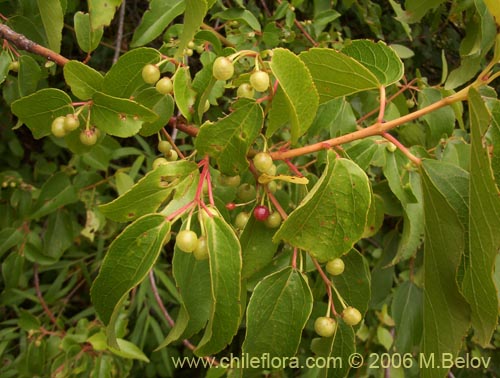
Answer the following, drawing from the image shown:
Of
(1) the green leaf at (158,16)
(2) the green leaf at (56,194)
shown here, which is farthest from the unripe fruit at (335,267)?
(2) the green leaf at (56,194)

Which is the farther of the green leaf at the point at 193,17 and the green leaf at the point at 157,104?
the green leaf at the point at 157,104

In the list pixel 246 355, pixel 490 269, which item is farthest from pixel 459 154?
pixel 246 355

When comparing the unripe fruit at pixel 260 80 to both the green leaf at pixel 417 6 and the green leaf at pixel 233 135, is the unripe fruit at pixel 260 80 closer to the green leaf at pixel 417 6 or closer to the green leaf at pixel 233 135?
the green leaf at pixel 233 135

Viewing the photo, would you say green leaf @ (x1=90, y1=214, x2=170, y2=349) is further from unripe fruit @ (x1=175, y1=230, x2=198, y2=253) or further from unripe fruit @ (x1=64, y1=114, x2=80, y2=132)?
unripe fruit @ (x1=64, y1=114, x2=80, y2=132)

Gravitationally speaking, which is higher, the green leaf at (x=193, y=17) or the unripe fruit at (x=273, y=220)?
the green leaf at (x=193, y=17)

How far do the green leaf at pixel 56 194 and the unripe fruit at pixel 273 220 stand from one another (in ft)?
3.62

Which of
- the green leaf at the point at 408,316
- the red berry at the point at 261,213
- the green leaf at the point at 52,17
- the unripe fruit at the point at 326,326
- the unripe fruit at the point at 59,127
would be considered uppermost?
the green leaf at the point at 52,17

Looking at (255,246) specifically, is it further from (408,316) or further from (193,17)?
(408,316)

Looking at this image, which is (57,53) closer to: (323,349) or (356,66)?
(356,66)

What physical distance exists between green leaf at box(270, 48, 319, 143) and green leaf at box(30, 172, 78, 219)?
123 cm

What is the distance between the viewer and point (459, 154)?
3.78 feet

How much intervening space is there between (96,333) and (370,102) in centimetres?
133

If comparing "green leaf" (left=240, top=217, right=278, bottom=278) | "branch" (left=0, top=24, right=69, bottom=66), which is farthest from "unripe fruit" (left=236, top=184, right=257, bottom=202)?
"branch" (left=0, top=24, right=69, bottom=66)

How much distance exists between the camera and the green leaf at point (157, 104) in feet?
3.11
